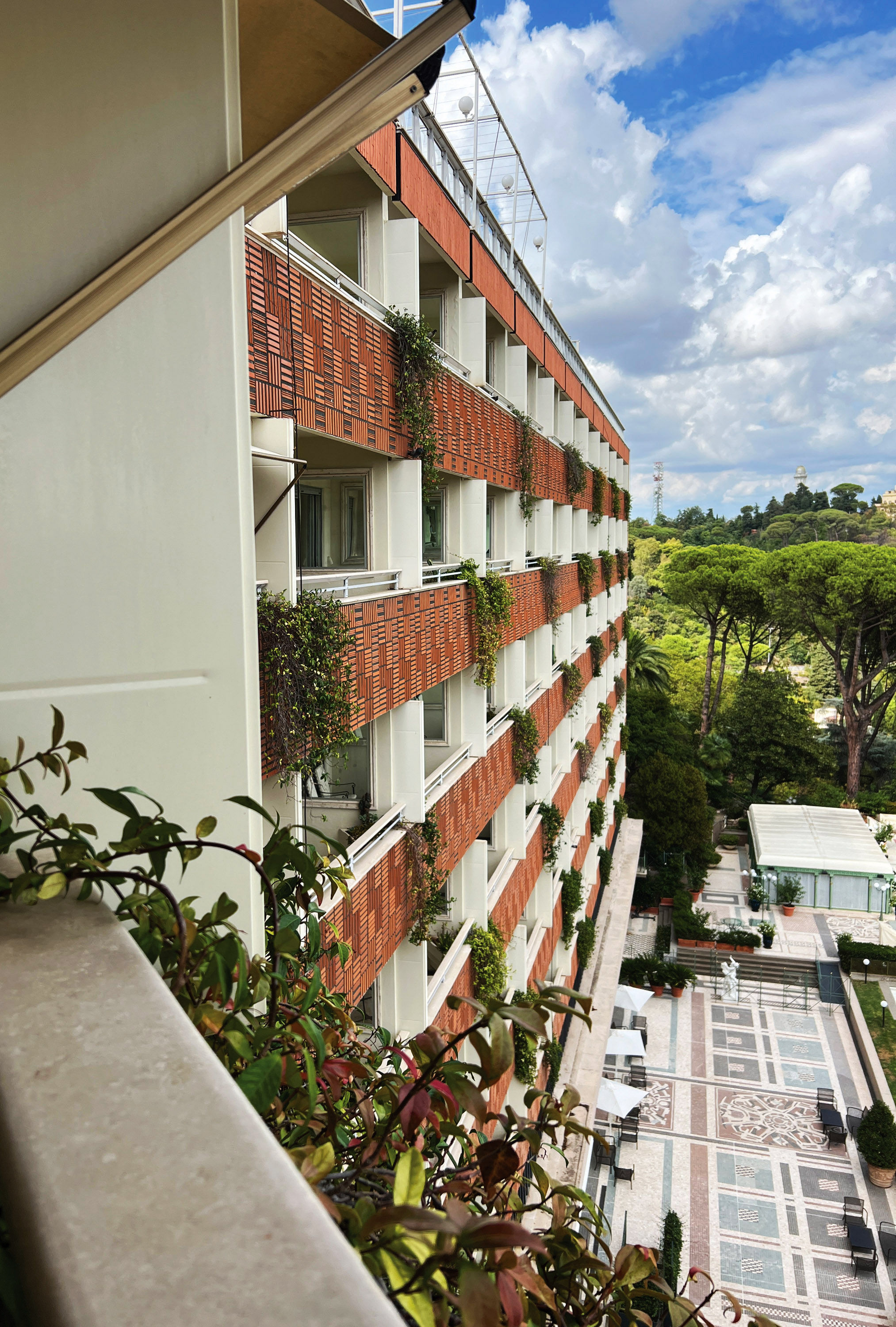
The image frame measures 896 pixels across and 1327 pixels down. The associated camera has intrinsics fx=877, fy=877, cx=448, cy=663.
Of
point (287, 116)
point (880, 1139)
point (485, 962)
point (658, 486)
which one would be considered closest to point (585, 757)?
point (880, 1139)

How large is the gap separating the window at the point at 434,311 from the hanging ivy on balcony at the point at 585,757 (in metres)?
11.3

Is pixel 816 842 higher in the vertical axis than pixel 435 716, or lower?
lower

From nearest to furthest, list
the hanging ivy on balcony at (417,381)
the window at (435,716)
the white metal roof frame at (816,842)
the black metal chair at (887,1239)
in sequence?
1. the hanging ivy on balcony at (417,381)
2. the window at (435,716)
3. the black metal chair at (887,1239)
4. the white metal roof frame at (816,842)

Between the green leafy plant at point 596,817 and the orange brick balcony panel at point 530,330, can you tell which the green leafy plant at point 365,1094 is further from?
the green leafy plant at point 596,817

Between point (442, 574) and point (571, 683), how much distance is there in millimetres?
8344

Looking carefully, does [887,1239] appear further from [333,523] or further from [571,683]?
[333,523]

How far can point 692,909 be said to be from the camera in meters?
31.0

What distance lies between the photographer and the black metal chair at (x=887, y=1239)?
16.3 m

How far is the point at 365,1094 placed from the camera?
7.51ft

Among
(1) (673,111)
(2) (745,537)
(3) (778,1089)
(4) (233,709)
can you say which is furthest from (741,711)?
(2) (745,537)

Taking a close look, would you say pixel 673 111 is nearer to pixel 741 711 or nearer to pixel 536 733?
pixel 741 711

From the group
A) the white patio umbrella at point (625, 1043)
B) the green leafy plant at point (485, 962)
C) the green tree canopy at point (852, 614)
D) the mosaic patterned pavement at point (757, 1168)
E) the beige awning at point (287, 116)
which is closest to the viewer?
the beige awning at point (287, 116)

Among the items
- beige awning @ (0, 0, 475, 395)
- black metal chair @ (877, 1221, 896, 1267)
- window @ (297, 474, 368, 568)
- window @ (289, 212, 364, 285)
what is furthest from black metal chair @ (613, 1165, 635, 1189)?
beige awning @ (0, 0, 475, 395)

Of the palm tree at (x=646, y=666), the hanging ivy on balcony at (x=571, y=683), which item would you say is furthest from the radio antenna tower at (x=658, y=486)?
the hanging ivy on balcony at (x=571, y=683)
